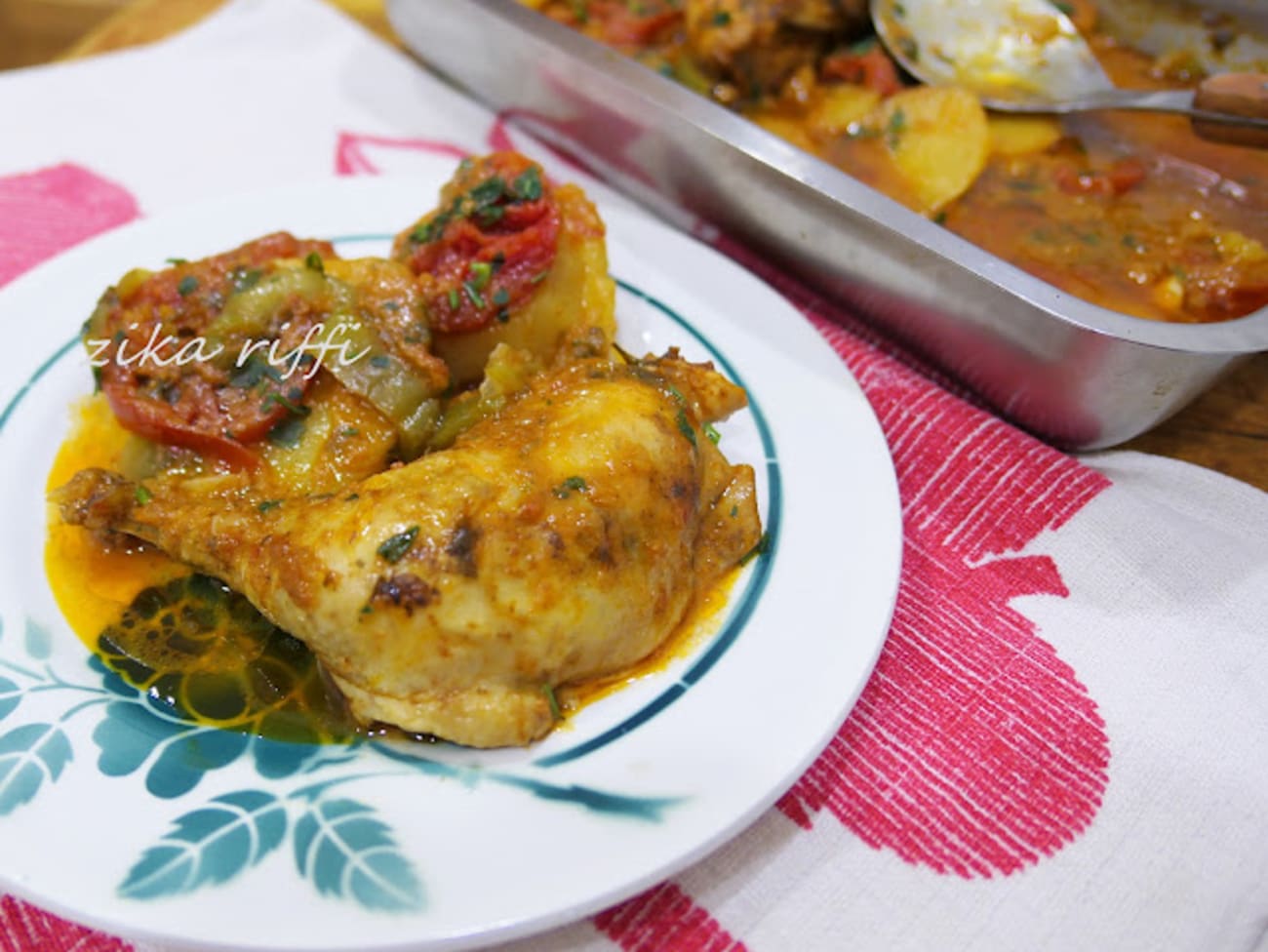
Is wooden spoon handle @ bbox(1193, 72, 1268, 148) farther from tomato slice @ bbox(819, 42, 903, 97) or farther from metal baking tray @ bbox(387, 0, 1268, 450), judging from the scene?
tomato slice @ bbox(819, 42, 903, 97)

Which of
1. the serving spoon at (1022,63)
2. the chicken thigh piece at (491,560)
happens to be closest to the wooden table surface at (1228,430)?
the serving spoon at (1022,63)

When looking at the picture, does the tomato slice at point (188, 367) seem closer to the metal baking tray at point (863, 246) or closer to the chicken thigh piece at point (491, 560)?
the chicken thigh piece at point (491, 560)

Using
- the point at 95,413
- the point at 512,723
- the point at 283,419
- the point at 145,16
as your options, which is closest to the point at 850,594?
the point at 512,723

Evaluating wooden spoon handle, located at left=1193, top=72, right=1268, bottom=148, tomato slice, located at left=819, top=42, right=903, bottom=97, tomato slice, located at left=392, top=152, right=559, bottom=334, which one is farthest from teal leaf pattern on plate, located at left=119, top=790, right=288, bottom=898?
wooden spoon handle, located at left=1193, top=72, right=1268, bottom=148

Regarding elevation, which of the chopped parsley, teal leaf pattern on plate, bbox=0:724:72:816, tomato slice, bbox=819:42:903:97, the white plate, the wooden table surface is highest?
the chopped parsley

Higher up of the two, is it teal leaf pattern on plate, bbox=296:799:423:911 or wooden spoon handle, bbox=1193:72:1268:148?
wooden spoon handle, bbox=1193:72:1268:148

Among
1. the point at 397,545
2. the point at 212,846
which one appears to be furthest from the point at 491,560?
the point at 212,846

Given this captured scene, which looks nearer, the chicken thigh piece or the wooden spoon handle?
the chicken thigh piece
